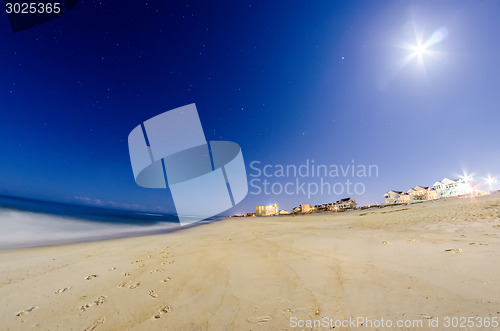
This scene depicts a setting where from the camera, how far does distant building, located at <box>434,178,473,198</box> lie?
57.0 m

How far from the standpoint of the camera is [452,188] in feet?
190

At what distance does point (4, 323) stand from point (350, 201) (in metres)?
69.8

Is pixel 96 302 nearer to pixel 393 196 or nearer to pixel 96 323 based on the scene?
pixel 96 323

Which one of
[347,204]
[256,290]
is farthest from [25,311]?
[347,204]

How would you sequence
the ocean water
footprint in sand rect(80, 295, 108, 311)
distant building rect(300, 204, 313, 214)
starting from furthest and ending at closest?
distant building rect(300, 204, 313, 214) < the ocean water < footprint in sand rect(80, 295, 108, 311)

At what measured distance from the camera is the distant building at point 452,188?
56969 millimetres

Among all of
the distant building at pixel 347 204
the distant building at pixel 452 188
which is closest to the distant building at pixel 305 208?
the distant building at pixel 347 204

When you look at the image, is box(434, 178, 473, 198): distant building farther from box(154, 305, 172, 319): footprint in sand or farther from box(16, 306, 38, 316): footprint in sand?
box(16, 306, 38, 316): footprint in sand

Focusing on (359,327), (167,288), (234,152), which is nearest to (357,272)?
(359,327)

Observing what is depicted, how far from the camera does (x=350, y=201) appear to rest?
61625 mm

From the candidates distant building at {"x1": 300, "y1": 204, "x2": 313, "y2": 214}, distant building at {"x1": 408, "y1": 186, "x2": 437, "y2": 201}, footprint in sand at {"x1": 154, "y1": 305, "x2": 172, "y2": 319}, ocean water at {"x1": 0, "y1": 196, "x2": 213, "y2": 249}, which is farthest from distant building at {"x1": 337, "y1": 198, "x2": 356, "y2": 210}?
footprint in sand at {"x1": 154, "y1": 305, "x2": 172, "y2": 319}

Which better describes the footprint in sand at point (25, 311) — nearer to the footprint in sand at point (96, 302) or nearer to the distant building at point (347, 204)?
the footprint in sand at point (96, 302)

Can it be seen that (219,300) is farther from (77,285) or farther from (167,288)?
(77,285)

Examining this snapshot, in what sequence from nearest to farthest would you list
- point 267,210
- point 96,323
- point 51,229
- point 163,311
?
point 96,323
point 163,311
point 51,229
point 267,210
